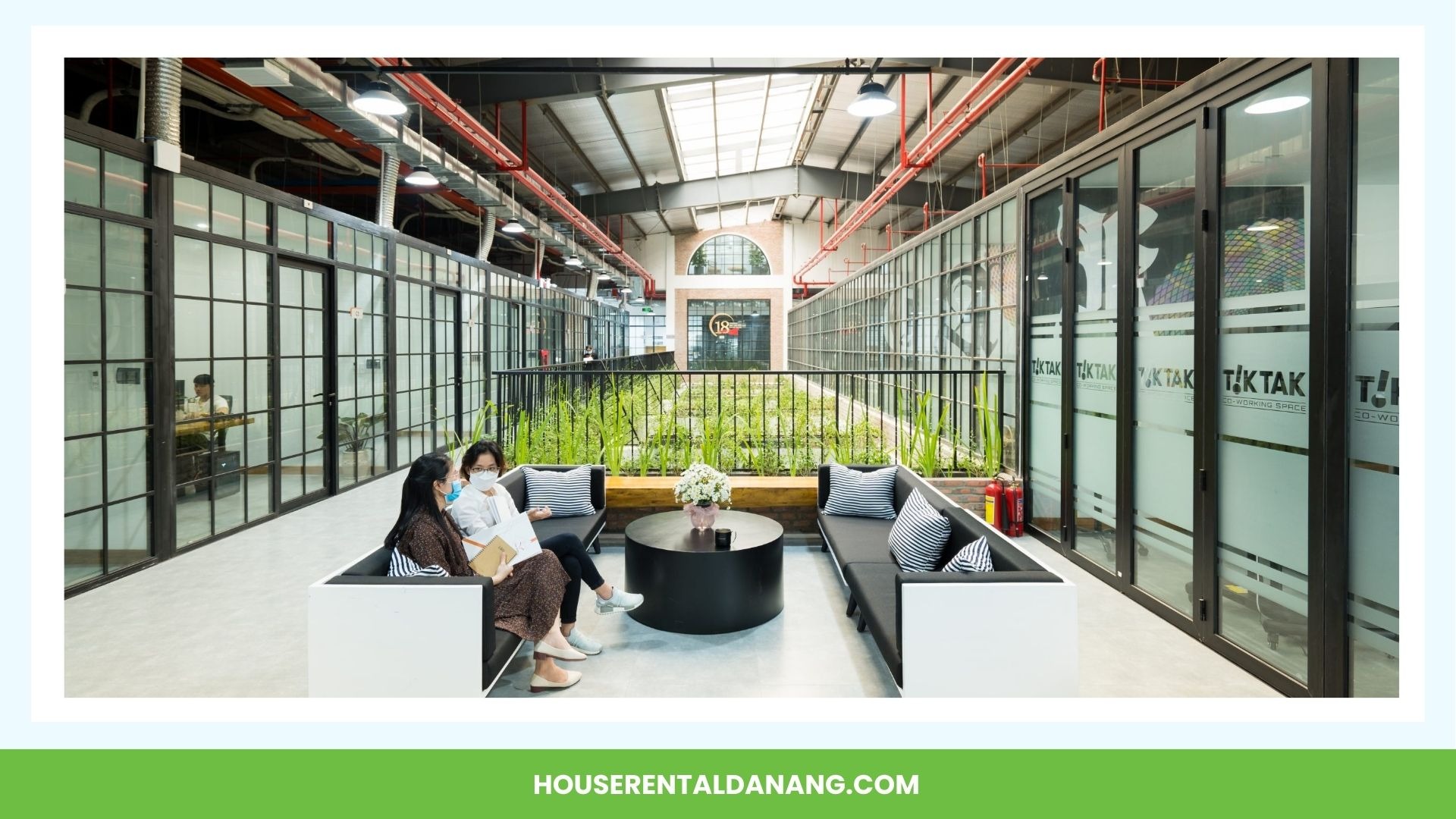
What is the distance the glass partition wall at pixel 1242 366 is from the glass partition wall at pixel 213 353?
20.4 ft

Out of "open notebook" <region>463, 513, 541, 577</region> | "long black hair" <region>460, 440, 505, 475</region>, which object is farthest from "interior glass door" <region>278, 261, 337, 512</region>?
"open notebook" <region>463, 513, 541, 577</region>

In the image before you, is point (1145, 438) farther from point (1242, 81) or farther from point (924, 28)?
point (924, 28)

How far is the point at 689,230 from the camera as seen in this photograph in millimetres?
23828

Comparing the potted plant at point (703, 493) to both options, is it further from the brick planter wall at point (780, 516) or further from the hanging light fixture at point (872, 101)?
the hanging light fixture at point (872, 101)

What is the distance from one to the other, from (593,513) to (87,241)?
3485 millimetres

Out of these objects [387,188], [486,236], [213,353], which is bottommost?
[213,353]

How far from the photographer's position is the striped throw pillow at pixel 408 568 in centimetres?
273

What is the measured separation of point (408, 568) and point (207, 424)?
3926 millimetres

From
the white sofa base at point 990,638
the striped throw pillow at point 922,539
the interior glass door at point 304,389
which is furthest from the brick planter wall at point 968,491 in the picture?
the interior glass door at point 304,389

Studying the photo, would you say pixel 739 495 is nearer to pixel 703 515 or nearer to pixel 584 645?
pixel 703 515

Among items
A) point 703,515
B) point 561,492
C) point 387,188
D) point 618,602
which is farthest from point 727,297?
point 618,602

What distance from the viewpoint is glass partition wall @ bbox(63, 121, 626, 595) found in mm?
4359

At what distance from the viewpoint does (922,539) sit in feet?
11.5
